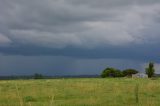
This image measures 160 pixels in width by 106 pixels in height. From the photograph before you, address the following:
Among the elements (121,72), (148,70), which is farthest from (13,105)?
(121,72)

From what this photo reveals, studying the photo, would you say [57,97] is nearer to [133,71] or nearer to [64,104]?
[64,104]

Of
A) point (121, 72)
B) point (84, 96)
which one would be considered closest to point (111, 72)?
point (121, 72)

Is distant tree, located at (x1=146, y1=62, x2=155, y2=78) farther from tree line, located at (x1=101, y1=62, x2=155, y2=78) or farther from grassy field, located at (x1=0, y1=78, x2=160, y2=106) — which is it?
grassy field, located at (x1=0, y1=78, x2=160, y2=106)

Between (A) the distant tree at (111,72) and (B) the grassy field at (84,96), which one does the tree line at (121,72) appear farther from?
(B) the grassy field at (84,96)

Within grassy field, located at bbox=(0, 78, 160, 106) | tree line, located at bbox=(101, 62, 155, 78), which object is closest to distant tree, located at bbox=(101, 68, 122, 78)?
tree line, located at bbox=(101, 62, 155, 78)

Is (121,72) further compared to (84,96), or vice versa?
(121,72)

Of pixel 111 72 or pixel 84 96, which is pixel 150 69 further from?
pixel 84 96

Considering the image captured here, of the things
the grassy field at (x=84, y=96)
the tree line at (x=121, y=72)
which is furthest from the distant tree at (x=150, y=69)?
the grassy field at (x=84, y=96)

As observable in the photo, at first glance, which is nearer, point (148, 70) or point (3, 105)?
point (3, 105)

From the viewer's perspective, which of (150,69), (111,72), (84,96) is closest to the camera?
(84,96)

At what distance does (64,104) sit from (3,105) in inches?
135

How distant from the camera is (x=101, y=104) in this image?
2302 cm

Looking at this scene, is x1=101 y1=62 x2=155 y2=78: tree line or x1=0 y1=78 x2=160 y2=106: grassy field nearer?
x1=0 y1=78 x2=160 y2=106: grassy field

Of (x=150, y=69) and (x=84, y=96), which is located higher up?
(x=150, y=69)
